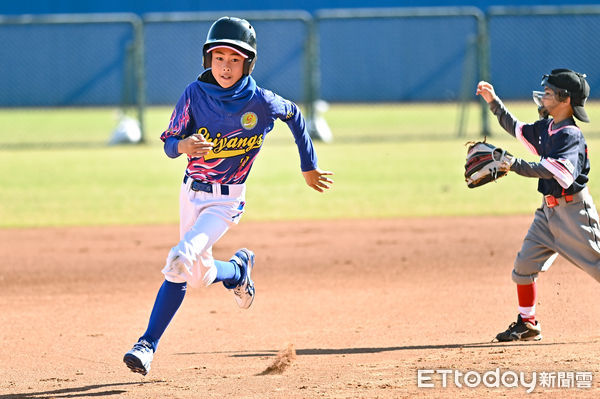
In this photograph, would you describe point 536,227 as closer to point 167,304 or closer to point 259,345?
point 259,345

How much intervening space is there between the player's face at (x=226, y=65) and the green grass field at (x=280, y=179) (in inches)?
219

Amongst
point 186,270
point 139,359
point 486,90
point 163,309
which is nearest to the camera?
point 139,359

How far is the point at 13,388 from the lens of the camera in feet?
14.7

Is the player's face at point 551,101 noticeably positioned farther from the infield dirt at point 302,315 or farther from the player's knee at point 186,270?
the player's knee at point 186,270

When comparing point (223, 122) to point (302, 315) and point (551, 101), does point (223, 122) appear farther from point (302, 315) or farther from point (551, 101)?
point (302, 315)

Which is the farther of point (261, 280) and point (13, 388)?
point (261, 280)

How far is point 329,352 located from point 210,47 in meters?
1.91

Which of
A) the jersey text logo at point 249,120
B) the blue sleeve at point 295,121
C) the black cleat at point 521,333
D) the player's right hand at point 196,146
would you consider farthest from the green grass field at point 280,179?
the player's right hand at point 196,146

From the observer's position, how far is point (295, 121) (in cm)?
501

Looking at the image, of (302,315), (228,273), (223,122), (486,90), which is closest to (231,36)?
(223,122)

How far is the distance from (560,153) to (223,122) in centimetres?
187

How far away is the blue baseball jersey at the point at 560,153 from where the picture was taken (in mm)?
4789

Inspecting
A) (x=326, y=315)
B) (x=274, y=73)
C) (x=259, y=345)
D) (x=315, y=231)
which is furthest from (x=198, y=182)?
(x=274, y=73)

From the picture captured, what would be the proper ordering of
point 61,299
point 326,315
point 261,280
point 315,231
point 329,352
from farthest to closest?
point 315,231, point 261,280, point 61,299, point 326,315, point 329,352
